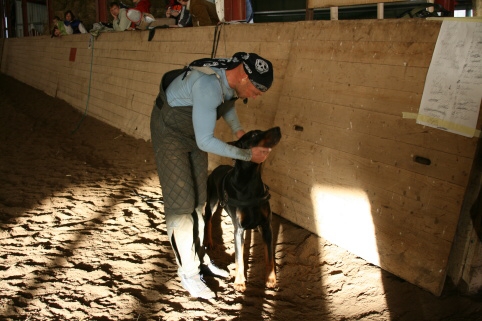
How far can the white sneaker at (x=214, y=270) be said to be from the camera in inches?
133

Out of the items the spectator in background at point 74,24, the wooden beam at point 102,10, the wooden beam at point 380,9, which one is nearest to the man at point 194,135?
the wooden beam at point 380,9

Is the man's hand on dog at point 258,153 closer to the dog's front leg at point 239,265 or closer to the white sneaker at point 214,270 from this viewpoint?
the dog's front leg at point 239,265

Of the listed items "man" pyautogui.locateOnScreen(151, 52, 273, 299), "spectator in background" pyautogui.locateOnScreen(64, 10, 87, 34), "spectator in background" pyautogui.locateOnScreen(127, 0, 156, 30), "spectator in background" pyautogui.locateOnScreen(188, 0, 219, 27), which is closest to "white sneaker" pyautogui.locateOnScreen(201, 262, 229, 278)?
"man" pyautogui.locateOnScreen(151, 52, 273, 299)

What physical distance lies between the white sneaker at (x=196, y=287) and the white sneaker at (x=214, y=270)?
249 mm

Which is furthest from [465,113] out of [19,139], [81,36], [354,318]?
[81,36]

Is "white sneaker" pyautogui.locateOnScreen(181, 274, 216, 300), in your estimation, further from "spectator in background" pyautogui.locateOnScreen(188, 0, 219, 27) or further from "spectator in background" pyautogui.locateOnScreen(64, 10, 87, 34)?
"spectator in background" pyautogui.locateOnScreen(64, 10, 87, 34)

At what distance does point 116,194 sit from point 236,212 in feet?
8.42

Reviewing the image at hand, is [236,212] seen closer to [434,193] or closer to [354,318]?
[354,318]

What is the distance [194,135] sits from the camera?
3020 mm

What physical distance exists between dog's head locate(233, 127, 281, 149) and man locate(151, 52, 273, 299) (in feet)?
0.18

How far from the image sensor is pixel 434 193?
295cm

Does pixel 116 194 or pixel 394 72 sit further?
pixel 116 194

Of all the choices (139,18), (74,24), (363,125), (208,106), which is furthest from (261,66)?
(74,24)

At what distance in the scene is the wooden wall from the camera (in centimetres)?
296
